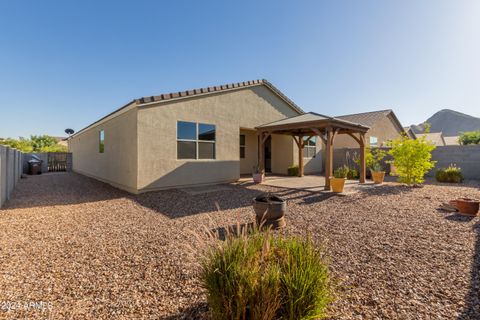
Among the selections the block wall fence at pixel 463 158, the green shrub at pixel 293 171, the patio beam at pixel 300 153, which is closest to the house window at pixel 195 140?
the green shrub at pixel 293 171

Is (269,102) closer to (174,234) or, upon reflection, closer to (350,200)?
(350,200)

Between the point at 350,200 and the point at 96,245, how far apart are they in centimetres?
723

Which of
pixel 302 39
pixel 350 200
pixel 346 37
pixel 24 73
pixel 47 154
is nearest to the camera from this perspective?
pixel 350 200

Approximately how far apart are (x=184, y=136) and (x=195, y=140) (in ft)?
1.83

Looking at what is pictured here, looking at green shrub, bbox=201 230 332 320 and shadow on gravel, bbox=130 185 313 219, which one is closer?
green shrub, bbox=201 230 332 320

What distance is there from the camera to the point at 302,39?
33.7 feet

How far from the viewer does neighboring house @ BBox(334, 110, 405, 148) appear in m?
19.3

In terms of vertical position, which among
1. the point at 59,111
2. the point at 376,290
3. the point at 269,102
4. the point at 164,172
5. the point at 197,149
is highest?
the point at 59,111

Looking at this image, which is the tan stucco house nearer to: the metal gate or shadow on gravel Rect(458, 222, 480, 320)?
shadow on gravel Rect(458, 222, 480, 320)

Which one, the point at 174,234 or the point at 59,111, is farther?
the point at 59,111

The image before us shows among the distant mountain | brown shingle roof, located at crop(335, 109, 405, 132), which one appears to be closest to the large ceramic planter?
brown shingle roof, located at crop(335, 109, 405, 132)

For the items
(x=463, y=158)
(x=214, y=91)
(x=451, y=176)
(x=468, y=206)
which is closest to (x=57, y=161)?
(x=214, y=91)

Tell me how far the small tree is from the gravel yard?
375cm

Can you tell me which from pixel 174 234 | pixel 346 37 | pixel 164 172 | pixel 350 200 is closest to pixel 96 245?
pixel 174 234
